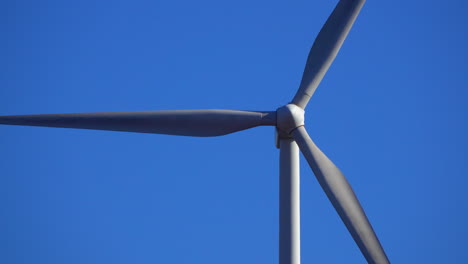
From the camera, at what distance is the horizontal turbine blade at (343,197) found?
1636 centimetres

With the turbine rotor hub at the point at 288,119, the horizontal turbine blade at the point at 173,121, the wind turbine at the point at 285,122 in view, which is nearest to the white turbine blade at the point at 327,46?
the wind turbine at the point at 285,122

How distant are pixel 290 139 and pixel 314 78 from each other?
64.4 inches

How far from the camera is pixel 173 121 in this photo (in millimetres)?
19078

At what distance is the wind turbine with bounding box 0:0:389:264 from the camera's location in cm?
1859

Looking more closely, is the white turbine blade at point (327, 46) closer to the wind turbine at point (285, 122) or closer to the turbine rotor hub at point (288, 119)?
the wind turbine at point (285, 122)

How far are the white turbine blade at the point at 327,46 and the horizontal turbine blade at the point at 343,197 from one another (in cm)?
109

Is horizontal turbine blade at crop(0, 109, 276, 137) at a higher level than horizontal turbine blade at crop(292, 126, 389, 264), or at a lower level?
higher

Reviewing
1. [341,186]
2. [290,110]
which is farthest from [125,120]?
[341,186]

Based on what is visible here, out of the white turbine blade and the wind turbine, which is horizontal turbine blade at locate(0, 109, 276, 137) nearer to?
the wind turbine

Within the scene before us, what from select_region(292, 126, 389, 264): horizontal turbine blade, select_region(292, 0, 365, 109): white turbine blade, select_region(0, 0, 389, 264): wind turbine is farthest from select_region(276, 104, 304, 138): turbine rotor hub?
select_region(292, 0, 365, 109): white turbine blade

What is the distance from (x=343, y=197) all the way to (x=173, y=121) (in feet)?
14.8

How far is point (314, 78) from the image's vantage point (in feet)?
63.9

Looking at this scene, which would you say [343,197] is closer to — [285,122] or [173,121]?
[285,122]

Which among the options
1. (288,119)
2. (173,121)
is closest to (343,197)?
(288,119)
